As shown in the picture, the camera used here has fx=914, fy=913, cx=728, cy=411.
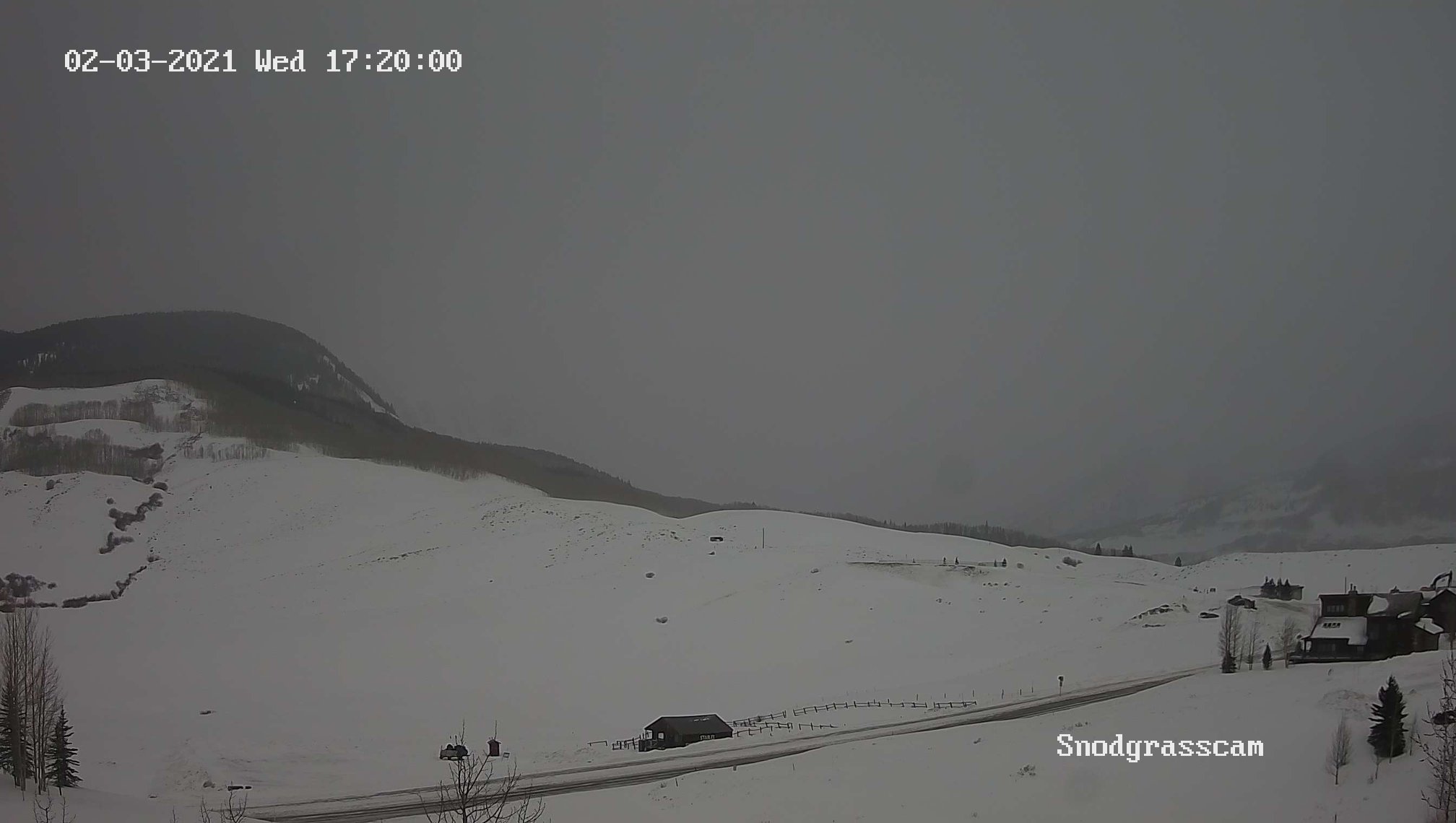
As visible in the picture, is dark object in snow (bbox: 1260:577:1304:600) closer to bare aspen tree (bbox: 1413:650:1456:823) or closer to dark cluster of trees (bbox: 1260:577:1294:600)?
dark cluster of trees (bbox: 1260:577:1294:600)

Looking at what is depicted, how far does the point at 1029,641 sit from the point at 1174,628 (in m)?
7.83

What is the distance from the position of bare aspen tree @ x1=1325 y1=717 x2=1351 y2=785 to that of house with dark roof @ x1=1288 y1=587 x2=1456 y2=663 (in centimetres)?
1493

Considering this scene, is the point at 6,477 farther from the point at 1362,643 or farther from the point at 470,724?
the point at 1362,643

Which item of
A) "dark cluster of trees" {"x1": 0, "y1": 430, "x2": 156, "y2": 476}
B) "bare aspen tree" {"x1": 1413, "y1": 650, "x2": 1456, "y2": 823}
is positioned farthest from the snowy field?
"dark cluster of trees" {"x1": 0, "y1": 430, "x2": 156, "y2": 476}

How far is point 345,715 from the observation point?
43844 millimetres

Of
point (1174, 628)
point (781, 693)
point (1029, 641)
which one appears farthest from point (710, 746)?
point (1174, 628)

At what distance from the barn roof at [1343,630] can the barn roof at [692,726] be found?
24.3m

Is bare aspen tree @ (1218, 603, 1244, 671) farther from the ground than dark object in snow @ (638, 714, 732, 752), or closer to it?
farther from the ground

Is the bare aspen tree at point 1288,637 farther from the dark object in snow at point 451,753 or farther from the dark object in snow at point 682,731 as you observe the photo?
the dark object in snow at point 451,753

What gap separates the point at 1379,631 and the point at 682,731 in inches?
1097

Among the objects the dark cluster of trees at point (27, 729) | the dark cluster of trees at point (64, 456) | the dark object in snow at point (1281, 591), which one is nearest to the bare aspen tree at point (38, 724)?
the dark cluster of trees at point (27, 729)

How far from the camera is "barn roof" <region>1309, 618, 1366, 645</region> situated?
36000mm

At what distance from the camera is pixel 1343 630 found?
120ft

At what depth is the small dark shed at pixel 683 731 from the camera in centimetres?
3747
